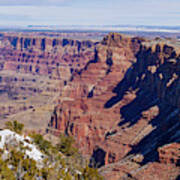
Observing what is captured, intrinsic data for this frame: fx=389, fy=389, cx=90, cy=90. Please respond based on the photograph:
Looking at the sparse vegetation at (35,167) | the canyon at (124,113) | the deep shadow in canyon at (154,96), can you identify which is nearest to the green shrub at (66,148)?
the canyon at (124,113)

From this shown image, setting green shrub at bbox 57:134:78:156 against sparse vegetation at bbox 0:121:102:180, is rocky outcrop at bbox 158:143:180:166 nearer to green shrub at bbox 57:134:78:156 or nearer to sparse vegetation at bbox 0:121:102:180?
green shrub at bbox 57:134:78:156

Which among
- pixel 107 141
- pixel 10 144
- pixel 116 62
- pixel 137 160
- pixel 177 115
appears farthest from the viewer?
pixel 116 62

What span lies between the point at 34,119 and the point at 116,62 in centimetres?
4085

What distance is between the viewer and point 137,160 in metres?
66.5

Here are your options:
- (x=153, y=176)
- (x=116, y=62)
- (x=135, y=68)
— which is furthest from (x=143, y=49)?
(x=153, y=176)

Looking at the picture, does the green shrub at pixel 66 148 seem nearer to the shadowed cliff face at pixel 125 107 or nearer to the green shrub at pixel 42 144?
the green shrub at pixel 42 144

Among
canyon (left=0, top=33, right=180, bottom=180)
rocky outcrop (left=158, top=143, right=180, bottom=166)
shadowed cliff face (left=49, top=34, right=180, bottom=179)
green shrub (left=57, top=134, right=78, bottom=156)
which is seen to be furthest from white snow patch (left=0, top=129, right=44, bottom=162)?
rocky outcrop (left=158, top=143, right=180, bottom=166)

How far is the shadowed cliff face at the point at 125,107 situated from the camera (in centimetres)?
7119

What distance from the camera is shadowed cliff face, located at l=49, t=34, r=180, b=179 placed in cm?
7119

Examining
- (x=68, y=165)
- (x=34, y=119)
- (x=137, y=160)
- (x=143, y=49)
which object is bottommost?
(x=34, y=119)

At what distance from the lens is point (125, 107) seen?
4259 inches

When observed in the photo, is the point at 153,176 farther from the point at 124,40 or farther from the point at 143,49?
the point at 124,40

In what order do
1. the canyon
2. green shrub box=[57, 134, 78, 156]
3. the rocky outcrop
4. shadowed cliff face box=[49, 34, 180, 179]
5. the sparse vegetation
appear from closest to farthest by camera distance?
the sparse vegetation < the rocky outcrop < green shrub box=[57, 134, 78, 156] < the canyon < shadowed cliff face box=[49, 34, 180, 179]

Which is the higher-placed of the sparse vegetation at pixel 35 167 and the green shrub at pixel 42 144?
the sparse vegetation at pixel 35 167
